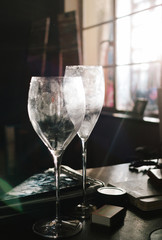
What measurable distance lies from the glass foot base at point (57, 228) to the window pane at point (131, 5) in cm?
249

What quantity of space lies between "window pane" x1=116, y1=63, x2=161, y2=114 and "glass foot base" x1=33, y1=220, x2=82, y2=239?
7.57 feet

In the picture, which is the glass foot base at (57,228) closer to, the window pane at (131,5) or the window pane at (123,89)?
the window pane at (131,5)

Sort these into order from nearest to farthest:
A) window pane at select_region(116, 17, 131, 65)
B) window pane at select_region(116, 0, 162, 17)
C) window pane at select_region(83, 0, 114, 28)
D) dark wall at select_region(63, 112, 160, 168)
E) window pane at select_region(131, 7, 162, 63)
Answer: dark wall at select_region(63, 112, 160, 168) → window pane at select_region(131, 7, 162, 63) → window pane at select_region(116, 0, 162, 17) → window pane at select_region(116, 17, 131, 65) → window pane at select_region(83, 0, 114, 28)

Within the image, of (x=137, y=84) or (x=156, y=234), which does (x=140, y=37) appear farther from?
(x=156, y=234)

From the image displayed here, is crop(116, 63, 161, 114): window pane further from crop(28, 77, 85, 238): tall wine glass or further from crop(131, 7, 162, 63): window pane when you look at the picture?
crop(28, 77, 85, 238): tall wine glass

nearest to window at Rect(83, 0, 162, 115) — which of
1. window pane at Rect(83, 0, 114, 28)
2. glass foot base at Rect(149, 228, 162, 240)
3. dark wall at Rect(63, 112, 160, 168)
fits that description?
window pane at Rect(83, 0, 114, 28)

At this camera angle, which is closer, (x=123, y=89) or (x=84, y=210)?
(x=84, y=210)

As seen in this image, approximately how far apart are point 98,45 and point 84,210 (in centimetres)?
312

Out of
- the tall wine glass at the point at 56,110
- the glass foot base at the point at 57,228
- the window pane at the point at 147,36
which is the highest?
the window pane at the point at 147,36

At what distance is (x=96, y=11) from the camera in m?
3.59

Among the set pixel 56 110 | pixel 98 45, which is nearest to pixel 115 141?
pixel 98 45

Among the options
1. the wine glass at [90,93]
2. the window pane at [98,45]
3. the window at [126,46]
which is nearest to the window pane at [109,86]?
the window at [126,46]

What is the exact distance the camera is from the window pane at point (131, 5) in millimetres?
2803

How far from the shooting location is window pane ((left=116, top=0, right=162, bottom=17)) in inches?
110
